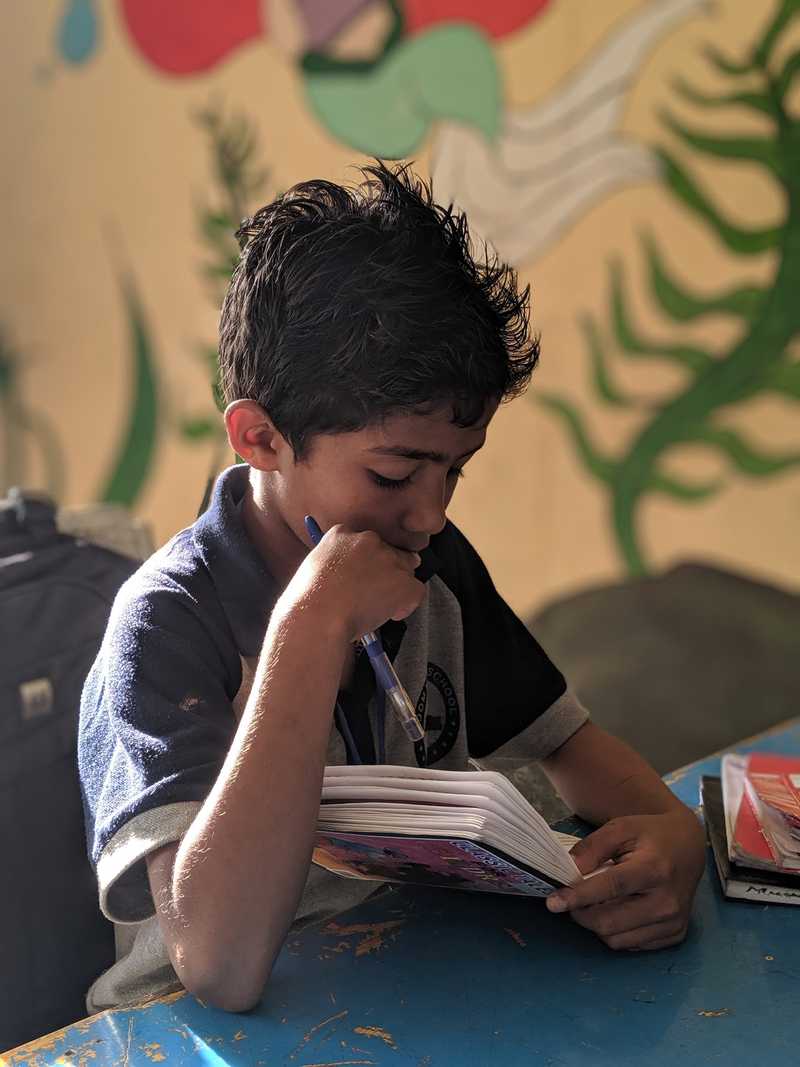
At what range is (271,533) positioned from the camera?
42.9 inches

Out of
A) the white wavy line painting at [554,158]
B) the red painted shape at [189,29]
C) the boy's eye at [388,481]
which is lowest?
the boy's eye at [388,481]

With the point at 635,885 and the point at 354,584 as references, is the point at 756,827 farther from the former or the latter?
the point at 354,584

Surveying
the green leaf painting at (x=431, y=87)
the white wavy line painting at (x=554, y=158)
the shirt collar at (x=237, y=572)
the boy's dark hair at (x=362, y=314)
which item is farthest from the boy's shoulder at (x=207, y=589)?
the green leaf painting at (x=431, y=87)

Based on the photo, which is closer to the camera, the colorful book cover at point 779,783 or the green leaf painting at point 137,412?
the colorful book cover at point 779,783

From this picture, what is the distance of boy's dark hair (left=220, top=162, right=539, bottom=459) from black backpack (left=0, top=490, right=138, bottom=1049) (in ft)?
0.99

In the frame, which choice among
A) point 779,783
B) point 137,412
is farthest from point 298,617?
point 137,412

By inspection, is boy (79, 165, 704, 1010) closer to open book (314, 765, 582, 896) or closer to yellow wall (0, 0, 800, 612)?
open book (314, 765, 582, 896)

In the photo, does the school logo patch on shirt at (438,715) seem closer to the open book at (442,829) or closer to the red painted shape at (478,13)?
the open book at (442,829)

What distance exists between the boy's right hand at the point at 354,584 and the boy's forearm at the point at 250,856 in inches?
3.2

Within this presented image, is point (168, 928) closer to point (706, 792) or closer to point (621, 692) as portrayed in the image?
point (706, 792)

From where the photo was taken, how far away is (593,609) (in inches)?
134

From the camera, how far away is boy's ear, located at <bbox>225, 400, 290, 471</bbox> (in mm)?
1020

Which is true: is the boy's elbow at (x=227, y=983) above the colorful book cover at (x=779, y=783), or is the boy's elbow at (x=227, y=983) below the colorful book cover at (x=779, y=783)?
above

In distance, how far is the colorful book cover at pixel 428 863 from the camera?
82 centimetres
